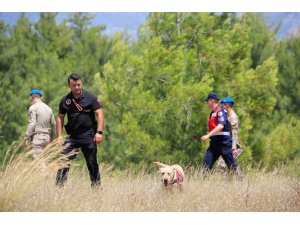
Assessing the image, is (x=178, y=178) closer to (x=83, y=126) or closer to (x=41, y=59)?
(x=83, y=126)

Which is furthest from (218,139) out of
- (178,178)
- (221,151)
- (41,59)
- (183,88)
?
(41,59)

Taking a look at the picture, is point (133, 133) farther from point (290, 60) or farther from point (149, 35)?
point (290, 60)

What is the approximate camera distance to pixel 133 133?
13.4m

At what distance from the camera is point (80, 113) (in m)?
6.92

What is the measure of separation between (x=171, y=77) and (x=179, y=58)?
43 cm

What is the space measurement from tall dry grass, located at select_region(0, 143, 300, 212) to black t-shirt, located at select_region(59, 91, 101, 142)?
0.42m

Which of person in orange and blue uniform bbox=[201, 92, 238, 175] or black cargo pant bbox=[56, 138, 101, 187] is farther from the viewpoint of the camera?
person in orange and blue uniform bbox=[201, 92, 238, 175]

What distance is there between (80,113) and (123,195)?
1007 mm

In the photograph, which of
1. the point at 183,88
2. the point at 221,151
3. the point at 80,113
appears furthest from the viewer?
the point at 183,88

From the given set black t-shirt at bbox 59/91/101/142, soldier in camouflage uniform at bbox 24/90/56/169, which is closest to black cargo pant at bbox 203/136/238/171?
black t-shirt at bbox 59/91/101/142

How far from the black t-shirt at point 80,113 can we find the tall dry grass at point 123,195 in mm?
419

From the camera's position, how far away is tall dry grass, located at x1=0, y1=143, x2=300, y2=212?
19.9ft

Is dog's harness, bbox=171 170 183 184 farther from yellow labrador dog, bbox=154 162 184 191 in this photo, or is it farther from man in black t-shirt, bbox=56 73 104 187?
man in black t-shirt, bbox=56 73 104 187

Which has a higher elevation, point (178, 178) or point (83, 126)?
point (83, 126)
